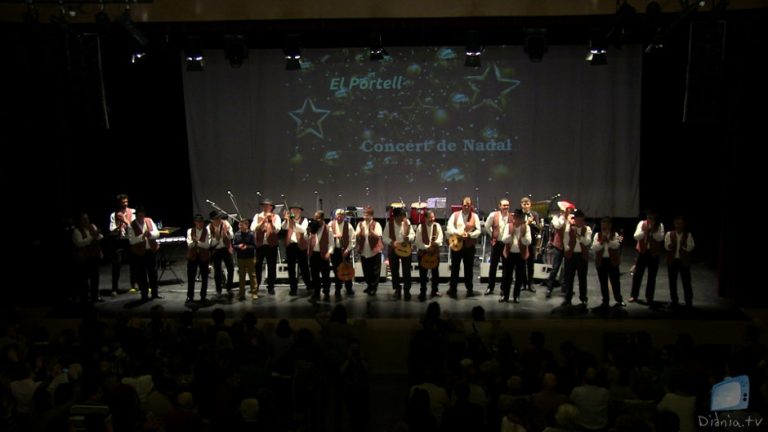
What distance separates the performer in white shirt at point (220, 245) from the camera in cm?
1111

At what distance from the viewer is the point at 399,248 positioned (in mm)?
11180

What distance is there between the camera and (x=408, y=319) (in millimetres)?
10227

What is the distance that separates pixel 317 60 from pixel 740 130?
7.56 metres

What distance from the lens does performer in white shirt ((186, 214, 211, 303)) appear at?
11.0 m

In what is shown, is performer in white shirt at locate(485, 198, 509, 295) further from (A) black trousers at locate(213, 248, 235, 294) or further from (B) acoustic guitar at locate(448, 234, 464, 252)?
(A) black trousers at locate(213, 248, 235, 294)

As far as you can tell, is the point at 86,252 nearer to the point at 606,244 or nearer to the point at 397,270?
the point at 397,270

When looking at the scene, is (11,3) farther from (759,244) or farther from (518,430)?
(759,244)

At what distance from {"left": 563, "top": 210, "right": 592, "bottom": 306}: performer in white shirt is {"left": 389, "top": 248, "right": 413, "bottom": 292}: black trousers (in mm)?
2149

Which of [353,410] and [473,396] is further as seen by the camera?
[353,410]

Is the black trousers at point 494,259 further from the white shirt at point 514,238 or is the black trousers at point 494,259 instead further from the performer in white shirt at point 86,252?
the performer in white shirt at point 86,252

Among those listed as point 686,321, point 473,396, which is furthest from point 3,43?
point 686,321

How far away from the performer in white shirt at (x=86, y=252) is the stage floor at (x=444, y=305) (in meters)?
0.34

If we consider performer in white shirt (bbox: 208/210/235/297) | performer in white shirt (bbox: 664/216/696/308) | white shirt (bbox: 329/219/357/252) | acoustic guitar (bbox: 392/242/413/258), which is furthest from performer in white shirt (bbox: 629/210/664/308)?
performer in white shirt (bbox: 208/210/235/297)

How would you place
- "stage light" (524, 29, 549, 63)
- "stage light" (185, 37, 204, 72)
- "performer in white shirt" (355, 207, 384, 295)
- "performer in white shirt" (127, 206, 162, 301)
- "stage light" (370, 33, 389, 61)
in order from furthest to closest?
1. "stage light" (185, 37, 204, 72)
2. "stage light" (370, 33, 389, 61)
3. "stage light" (524, 29, 549, 63)
4. "performer in white shirt" (355, 207, 384, 295)
5. "performer in white shirt" (127, 206, 162, 301)
